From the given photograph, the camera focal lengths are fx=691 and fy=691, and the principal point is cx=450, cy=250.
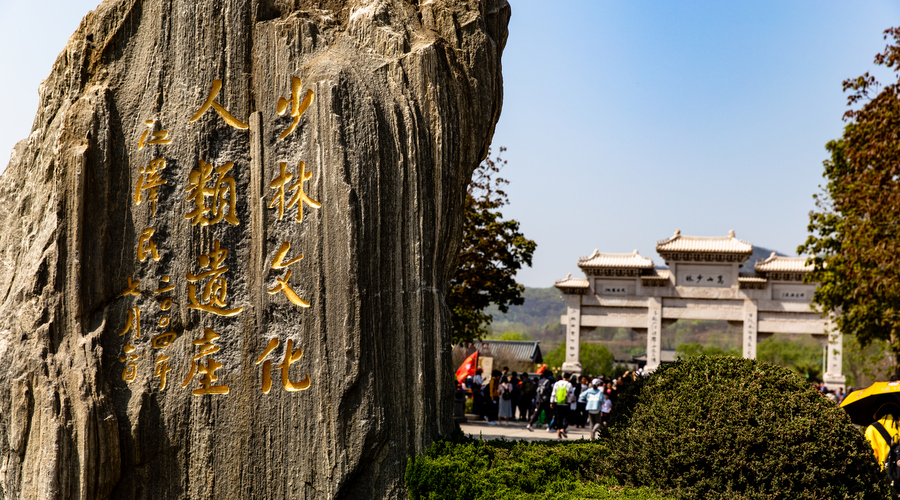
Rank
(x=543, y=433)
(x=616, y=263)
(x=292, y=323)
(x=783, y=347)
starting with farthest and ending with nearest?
(x=783, y=347)
(x=616, y=263)
(x=543, y=433)
(x=292, y=323)

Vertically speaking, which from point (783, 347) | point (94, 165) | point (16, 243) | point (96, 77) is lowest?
point (783, 347)

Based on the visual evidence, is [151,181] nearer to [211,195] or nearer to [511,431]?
[211,195]

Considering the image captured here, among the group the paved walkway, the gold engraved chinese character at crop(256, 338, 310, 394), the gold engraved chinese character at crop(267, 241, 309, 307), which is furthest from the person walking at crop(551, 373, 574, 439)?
the gold engraved chinese character at crop(267, 241, 309, 307)

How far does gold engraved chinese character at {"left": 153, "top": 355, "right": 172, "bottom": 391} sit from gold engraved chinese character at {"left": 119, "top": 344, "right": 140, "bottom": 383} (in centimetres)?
13

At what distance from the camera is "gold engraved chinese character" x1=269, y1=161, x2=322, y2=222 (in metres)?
3.84

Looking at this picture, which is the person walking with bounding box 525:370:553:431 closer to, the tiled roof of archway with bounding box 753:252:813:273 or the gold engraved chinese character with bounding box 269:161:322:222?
the gold engraved chinese character with bounding box 269:161:322:222

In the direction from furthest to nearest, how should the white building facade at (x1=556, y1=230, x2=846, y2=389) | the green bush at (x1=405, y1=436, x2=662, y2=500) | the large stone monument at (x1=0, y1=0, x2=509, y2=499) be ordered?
1. the white building facade at (x1=556, y1=230, x2=846, y2=389)
2. the large stone monument at (x1=0, y1=0, x2=509, y2=499)
3. the green bush at (x1=405, y1=436, x2=662, y2=500)

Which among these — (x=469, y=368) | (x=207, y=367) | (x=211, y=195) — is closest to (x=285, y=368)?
(x=207, y=367)

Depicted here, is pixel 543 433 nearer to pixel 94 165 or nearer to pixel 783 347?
pixel 94 165

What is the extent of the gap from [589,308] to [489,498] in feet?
68.3

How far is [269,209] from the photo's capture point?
388 cm

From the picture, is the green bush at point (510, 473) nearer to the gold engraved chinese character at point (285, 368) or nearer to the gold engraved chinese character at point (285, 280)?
the gold engraved chinese character at point (285, 368)

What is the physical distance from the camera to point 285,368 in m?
3.79

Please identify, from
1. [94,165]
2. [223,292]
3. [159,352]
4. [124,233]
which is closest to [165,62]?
[94,165]
